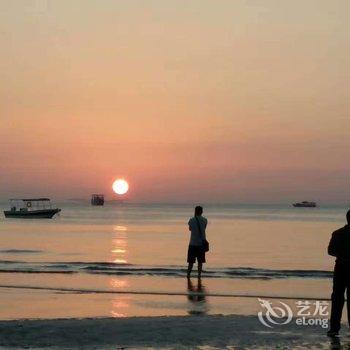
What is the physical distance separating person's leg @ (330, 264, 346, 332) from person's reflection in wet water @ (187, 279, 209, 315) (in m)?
3.53

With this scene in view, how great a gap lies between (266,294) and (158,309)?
454 cm

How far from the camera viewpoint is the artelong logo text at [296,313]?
12820mm

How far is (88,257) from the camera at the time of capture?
36.1 meters

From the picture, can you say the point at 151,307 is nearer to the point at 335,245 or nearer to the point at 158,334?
the point at 158,334

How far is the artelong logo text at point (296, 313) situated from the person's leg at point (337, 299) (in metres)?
0.97

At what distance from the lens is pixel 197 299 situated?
16.8 m

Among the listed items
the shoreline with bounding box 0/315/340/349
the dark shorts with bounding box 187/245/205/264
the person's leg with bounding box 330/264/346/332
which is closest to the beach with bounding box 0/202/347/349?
the shoreline with bounding box 0/315/340/349

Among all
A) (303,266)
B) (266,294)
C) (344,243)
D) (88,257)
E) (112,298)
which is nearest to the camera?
(344,243)

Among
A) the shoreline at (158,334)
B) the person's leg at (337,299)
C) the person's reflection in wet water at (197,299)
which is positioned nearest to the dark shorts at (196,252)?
the person's reflection in wet water at (197,299)

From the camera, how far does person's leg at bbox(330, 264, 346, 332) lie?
11.4 meters

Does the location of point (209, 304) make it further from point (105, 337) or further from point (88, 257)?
point (88, 257)

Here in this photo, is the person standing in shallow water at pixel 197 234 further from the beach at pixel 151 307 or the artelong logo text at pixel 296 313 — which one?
the artelong logo text at pixel 296 313

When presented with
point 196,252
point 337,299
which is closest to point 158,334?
point 337,299

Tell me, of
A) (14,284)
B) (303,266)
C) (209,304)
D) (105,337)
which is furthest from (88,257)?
(105,337)
